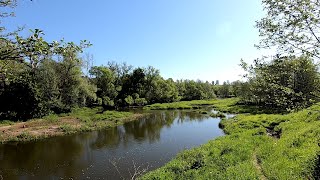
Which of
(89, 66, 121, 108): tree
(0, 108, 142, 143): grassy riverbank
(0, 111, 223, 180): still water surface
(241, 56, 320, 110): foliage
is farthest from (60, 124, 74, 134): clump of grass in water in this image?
(89, 66, 121, 108): tree

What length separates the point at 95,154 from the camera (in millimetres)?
24281

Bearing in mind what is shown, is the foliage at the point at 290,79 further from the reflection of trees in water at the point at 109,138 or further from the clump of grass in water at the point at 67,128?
the clump of grass in water at the point at 67,128

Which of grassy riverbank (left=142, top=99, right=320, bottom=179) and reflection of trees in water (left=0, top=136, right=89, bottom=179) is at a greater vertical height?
grassy riverbank (left=142, top=99, right=320, bottom=179)

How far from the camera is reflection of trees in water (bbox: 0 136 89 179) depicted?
19.0 meters

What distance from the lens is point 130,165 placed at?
66.4 feet

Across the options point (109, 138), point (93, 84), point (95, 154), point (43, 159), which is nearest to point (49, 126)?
point (109, 138)

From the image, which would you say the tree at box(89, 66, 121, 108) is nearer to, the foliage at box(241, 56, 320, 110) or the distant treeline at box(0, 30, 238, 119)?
the distant treeline at box(0, 30, 238, 119)

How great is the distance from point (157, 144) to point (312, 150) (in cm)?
1608

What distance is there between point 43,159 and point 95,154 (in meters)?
4.47

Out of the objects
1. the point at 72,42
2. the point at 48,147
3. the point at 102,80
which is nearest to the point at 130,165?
the point at 48,147

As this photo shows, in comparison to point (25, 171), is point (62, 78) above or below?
above

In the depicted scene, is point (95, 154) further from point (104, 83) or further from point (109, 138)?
point (104, 83)

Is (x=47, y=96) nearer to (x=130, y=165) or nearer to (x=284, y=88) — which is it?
(x=130, y=165)

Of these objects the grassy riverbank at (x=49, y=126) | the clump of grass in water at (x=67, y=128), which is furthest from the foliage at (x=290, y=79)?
the clump of grass in water at (x=67, y=128)
